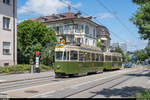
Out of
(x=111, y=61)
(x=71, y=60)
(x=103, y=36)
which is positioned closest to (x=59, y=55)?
(x=71, y=60)

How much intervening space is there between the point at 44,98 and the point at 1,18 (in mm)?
20523

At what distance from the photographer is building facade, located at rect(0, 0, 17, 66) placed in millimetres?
27344

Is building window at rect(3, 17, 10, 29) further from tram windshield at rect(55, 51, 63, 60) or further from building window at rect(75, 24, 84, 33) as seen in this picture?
building window at rect(75, 24, 84, 33)

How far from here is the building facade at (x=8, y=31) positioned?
27344 mm

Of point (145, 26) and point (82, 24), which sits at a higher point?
point (82, 24)

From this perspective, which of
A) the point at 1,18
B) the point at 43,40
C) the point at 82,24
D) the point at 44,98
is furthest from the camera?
the point at 82,24

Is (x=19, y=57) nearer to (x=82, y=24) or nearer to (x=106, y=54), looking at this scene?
(x=106, y=54)

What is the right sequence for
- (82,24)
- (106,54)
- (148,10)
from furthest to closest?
(82,24), (106,54), (148,10)

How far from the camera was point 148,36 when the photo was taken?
25.5 meters

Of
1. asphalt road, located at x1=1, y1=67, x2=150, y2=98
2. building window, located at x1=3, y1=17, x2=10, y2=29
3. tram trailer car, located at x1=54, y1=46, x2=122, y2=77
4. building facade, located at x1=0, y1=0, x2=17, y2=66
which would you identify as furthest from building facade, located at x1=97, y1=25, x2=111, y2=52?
asphalt road, located at x1=1, y1=67, x2=150, y2=98

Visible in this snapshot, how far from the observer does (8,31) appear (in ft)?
92.9

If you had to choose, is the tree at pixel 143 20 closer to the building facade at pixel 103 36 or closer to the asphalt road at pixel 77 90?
the asphalt road at pixel 77 90

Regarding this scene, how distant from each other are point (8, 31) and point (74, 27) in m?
25.3

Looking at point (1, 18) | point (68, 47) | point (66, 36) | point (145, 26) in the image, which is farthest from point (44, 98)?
point (66, 36)
